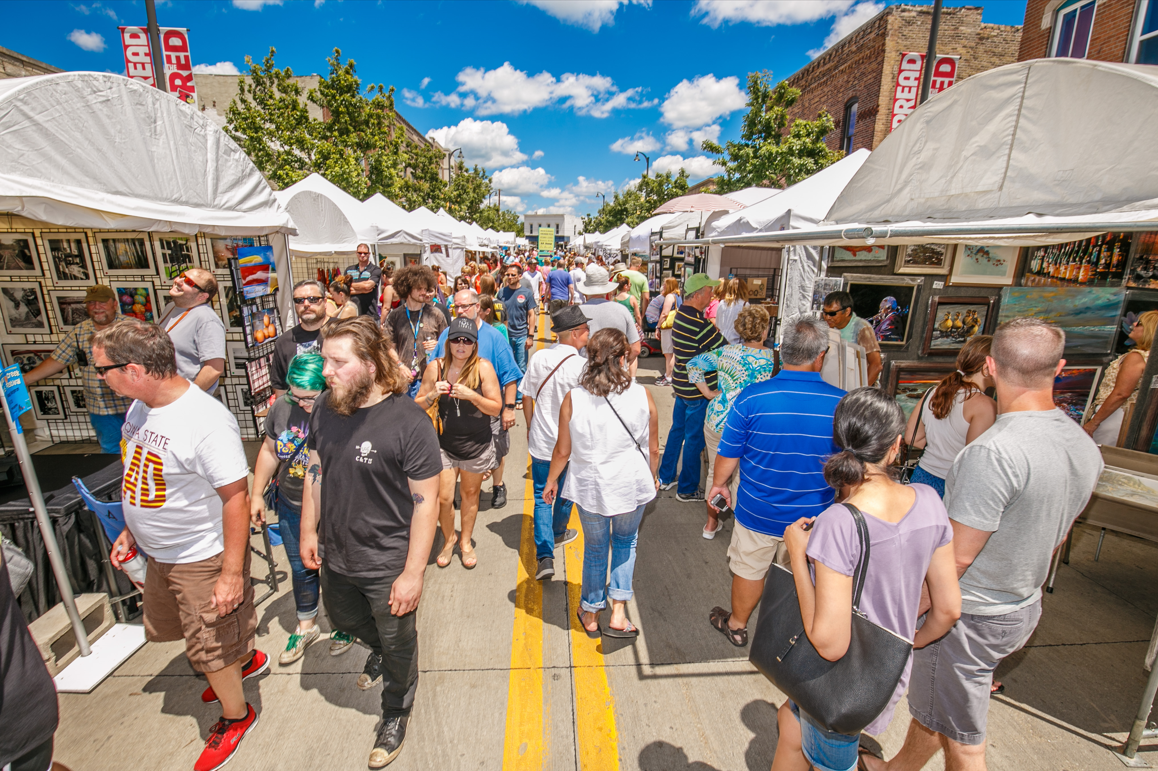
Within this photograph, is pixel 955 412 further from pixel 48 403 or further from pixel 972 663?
pixel 48 403

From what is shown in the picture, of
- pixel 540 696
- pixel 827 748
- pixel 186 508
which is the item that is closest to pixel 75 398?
pixel 186 508

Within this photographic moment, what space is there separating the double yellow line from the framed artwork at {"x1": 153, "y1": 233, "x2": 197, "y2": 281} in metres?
5.46

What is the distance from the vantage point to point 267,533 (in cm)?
355

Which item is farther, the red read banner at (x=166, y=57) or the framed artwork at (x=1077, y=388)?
the red read banner at (x=166, y=57)

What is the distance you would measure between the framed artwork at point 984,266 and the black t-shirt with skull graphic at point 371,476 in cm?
487

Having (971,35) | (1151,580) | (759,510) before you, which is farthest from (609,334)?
(971,35)

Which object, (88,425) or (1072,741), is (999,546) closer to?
(1072,741)

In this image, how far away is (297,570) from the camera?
3117 millimetres

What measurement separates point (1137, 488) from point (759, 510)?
2.35 m

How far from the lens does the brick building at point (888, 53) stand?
1512cm

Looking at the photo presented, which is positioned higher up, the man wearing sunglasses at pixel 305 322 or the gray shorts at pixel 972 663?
the man wearing sunglasses at pixel 305 322

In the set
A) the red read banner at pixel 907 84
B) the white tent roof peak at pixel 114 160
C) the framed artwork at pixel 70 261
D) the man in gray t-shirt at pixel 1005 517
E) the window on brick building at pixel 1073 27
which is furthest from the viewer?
the red read banner at pixel 907 84

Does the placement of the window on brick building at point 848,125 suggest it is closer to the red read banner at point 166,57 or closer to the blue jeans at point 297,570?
the red read banner at point 166,57

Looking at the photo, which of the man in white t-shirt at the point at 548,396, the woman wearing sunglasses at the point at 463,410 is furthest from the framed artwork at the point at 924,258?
the woman wearing sunglasses at the point at 463,410
